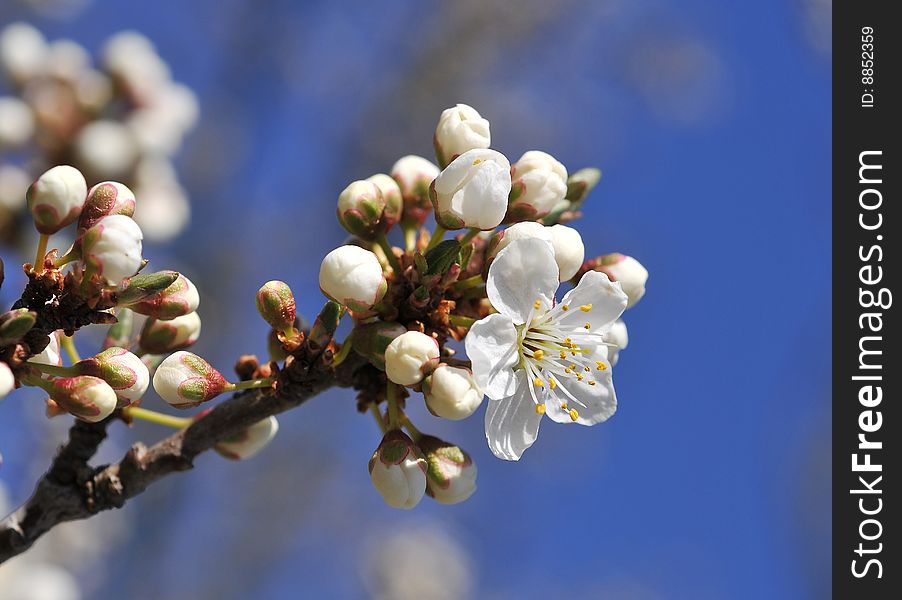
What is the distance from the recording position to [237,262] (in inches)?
279

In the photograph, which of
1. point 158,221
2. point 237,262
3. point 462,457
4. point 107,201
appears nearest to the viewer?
point 107,201

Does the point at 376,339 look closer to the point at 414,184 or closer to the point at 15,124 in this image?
the point at 414,184

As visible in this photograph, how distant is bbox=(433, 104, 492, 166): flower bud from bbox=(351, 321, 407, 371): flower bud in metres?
→ 0.38

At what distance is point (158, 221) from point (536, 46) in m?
5.60

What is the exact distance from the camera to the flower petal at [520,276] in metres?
1.64

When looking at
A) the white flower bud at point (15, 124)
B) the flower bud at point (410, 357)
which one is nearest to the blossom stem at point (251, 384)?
the flower bud at point (410, 357)

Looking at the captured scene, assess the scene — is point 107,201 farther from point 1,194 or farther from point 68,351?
point 1,194

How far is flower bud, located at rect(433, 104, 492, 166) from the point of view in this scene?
1.80m

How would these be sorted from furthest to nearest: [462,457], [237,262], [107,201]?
[237,262]
[462,457]
[107,201]

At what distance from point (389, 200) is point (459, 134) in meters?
0.21

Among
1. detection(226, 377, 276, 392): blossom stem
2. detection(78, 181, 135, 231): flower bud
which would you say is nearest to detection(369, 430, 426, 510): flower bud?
detection(226, 377, 276, 392): blossom stem

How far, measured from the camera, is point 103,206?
161 cm
